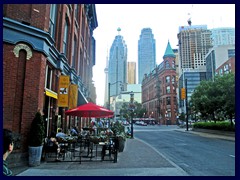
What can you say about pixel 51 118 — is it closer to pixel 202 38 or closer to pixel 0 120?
pixel 0 120

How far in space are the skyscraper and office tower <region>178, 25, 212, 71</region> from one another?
69.9ft

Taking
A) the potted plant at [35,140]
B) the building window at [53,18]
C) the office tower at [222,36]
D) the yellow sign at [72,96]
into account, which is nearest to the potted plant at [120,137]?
the yellow sign at [72,96]

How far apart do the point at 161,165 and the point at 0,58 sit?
6.39 metres

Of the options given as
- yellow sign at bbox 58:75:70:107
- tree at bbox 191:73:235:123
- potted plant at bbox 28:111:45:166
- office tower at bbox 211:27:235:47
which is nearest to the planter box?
potted plant at bbox 28:111:45:166

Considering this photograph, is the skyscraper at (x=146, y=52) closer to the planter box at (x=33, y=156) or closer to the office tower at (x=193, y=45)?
the office tower at (x=193, y=45)

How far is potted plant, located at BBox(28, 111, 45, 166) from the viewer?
7.59m

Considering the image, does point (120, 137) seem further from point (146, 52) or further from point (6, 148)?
point (146, 52)

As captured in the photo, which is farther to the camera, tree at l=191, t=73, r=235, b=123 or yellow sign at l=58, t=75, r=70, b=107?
tree at l=191, t=73, r=235, b=123

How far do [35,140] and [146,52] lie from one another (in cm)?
15063

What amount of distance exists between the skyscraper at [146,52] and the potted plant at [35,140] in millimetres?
134954

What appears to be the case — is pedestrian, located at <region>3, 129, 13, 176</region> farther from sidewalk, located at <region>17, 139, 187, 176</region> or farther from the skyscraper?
the skyscraper

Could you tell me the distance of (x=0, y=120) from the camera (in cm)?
342

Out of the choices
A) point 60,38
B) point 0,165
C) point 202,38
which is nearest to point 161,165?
point 0,165

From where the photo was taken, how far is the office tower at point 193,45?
396 feet
